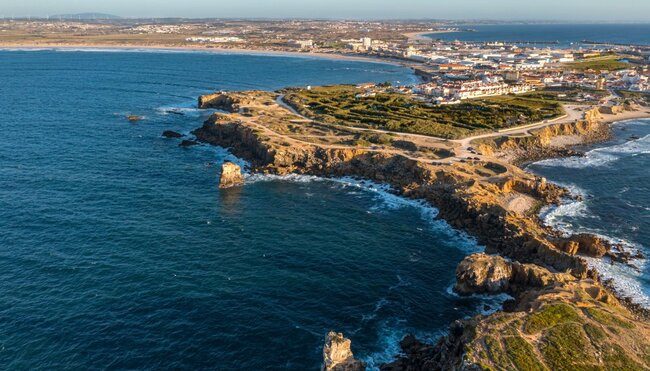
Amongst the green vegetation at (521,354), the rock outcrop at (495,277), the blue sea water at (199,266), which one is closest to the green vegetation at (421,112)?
the blue sea water at (199,266)

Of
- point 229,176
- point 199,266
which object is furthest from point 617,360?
point 229,176

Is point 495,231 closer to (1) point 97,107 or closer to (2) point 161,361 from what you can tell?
(2) point 161,361

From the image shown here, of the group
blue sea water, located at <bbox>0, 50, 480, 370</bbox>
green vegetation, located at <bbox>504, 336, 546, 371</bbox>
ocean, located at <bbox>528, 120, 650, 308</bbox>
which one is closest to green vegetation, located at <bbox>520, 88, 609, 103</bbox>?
ocean, located at <bbox>528, 120, 650, 308</bbox>

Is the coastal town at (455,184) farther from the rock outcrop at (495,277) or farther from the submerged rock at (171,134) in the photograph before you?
the submerged rock at (171,134)

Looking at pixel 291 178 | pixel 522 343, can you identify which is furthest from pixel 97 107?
pixel 522 343

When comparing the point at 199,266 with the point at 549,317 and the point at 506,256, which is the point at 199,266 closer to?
the point at 549,317

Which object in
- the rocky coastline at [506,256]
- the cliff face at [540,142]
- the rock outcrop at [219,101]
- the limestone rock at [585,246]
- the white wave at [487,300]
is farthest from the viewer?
the rock outcrop at [219,101]
